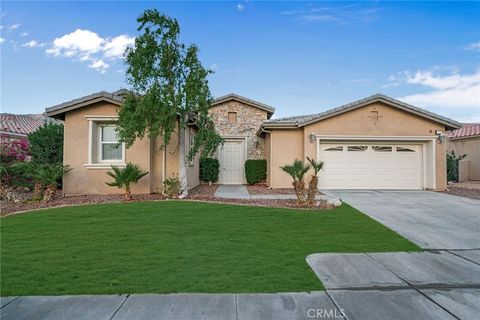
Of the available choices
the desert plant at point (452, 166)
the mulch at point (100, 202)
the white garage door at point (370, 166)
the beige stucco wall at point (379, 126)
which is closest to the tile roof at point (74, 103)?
the mulch at point (100, 202)

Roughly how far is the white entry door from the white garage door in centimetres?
510

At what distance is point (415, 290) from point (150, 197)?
8706 mm

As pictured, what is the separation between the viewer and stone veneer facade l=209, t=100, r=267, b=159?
17.3 m

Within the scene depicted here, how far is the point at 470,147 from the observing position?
1956 centimetres

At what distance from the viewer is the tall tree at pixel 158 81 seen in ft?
31.7

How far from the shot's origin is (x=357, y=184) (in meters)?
13.5

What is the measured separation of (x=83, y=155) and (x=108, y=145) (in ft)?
3.06

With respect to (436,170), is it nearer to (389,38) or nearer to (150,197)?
(389,38)

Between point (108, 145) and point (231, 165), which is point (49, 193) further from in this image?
point (231, 165)

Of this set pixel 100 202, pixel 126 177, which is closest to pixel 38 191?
pixel 100 202

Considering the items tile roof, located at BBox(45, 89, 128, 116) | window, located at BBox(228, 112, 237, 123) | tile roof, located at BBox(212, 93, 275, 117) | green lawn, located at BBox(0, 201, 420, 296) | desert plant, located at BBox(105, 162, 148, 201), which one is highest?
tile roof, located at BBox(212, 93, 275, 117)

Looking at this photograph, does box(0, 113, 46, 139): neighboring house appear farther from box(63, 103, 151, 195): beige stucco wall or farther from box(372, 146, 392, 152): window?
box(372, 146, 392, 152): window

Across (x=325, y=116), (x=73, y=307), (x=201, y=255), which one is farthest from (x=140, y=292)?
(x=325, y=116)

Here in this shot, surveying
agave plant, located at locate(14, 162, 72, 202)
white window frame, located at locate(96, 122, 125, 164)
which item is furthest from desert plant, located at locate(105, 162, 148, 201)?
agave plant, located at locate(14, 162, 72, 202)
